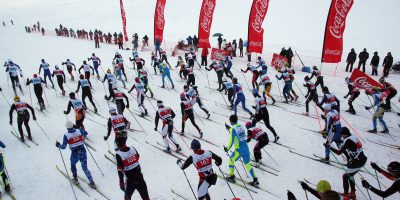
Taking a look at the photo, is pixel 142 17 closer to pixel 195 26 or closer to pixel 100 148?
pixel 195 26

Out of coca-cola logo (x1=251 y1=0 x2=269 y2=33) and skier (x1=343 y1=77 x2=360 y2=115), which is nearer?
skier (x1=343 y1=77 x2=360 y2=115)

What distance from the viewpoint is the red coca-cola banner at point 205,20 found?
20656 millimetres

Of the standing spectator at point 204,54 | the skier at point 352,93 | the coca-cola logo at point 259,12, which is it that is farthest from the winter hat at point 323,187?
the standing spectator at point 204,54

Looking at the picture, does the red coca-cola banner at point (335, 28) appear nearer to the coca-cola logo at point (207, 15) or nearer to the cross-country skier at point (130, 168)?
the coca-cola logo at point (207, 15)

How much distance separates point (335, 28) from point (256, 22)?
5382mm

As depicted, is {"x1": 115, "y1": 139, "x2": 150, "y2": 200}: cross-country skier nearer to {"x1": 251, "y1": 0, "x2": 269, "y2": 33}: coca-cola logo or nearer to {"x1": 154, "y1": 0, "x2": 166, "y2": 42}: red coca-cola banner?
{"x1": 251, "y1": 0, "x2": 269, "y2": 33}: coca-cola logo

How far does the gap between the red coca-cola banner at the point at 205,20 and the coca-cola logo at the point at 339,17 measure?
875 centimetres

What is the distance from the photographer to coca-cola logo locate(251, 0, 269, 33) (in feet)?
60.5

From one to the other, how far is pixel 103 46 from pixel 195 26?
30236 mm

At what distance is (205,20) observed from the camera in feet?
68.5

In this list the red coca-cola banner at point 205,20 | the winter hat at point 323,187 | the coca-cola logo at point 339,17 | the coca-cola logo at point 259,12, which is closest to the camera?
the winter hat at point 323,187

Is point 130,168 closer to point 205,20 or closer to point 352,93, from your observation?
point 352,93

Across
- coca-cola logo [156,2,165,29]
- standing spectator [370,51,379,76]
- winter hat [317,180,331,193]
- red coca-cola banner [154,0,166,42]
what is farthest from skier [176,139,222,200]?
coca-cola logo [156,2,165,29]

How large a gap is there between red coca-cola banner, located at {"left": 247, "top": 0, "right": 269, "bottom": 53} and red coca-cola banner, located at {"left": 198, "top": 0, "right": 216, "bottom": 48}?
3374 mm
